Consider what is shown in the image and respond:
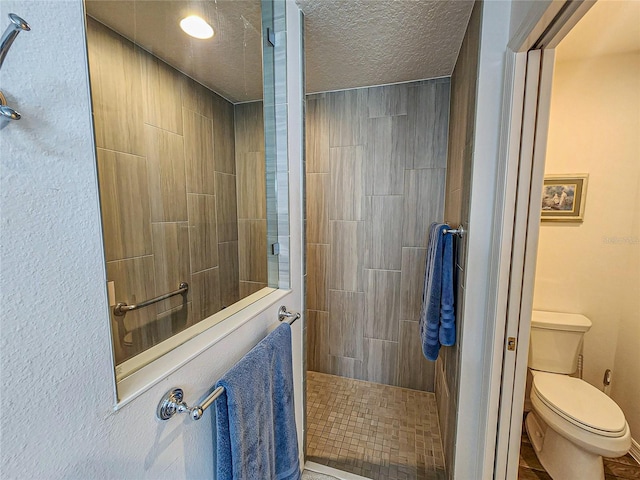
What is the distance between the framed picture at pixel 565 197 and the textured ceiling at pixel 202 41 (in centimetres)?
186

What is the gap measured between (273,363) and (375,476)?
1098mm

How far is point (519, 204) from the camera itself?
99 centimetres

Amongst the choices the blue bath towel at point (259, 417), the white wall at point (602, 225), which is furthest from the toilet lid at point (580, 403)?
the blue bath towel at point (259, 417)

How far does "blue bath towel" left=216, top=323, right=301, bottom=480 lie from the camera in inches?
30.9

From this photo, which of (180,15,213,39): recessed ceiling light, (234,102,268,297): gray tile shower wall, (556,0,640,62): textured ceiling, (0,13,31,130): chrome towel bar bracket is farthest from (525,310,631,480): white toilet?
(180,15,213,39): recessed ceiling light

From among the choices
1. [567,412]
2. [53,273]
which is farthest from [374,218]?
[53,273]

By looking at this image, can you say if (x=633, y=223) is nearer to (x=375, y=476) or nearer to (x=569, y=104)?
(x=569, y=104)

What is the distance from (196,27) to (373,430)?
2.60 meters

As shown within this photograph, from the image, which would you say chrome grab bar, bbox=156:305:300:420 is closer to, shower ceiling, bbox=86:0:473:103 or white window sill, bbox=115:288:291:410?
white window sill, bbox=115:288:291:410

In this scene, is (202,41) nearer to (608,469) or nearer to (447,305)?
(447,305)

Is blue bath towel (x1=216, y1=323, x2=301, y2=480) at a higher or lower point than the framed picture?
lower

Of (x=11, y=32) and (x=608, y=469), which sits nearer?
(x=11, y=32)

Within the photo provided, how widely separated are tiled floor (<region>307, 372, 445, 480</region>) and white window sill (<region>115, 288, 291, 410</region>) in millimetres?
1179

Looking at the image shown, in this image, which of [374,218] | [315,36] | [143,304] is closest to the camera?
[143,304]
